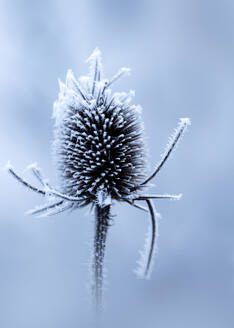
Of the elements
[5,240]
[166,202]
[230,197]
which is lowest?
[5,240]

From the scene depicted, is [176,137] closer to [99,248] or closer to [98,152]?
[98,152]

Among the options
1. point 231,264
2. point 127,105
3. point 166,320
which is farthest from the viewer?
point 231,264

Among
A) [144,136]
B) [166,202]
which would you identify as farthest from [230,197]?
[144,136]

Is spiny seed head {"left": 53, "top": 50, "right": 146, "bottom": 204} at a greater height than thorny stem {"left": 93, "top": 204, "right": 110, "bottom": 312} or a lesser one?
greater

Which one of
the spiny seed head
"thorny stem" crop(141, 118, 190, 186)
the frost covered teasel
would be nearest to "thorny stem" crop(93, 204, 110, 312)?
the frost covered teasel

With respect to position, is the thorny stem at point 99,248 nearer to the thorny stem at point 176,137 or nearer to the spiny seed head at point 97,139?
the spiny seed head at point 97,139

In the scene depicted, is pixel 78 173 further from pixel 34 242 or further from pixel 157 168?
pixel 34 242

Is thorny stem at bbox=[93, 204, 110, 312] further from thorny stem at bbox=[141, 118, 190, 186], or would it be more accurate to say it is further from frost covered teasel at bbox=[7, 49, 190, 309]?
thorny stem at bbox=[141, 118, 190, 186]

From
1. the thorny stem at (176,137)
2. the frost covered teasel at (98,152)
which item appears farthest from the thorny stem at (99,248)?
the thorny stem at (176,137)
